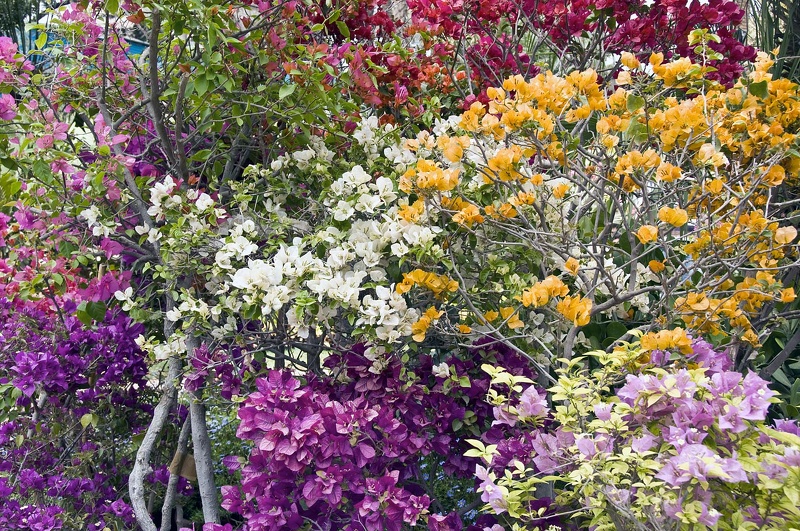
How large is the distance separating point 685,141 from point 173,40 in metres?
1.64

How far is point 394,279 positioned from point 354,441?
0.58 meters

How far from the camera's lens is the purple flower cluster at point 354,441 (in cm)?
187

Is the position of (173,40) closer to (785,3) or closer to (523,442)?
(523,442)

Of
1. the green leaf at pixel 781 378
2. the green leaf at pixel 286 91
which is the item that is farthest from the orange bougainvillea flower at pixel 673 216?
the green leaf at pixel 781 378

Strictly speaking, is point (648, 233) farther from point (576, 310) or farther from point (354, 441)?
point (354, 441)

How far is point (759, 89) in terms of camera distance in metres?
1.85

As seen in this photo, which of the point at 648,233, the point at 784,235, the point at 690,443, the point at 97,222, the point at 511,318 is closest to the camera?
the point at 690,443

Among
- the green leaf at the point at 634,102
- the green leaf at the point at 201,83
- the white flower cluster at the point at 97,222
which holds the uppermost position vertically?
the green leaf at the point at 201,83

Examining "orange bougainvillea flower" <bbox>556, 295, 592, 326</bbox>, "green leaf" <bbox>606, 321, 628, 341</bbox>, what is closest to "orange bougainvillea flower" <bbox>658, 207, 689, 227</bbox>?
"orange bougainvillea flower" <bbox>556, 295, 592, 326</bbox>

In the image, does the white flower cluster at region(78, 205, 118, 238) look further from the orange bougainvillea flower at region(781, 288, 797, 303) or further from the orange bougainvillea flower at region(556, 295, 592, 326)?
the orange bougainvillea flower at region(781, 288, 797, 303)

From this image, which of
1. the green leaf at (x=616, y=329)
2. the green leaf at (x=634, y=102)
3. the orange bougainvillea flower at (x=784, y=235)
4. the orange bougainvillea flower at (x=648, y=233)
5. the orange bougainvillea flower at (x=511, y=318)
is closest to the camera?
the orange bougainvillea flower at (x=648, y=233)

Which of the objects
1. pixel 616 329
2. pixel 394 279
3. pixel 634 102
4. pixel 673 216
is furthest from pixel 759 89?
pixel 394 279

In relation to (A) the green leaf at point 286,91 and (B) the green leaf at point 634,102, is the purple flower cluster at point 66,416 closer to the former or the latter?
(A) the green leaf at point 286,91

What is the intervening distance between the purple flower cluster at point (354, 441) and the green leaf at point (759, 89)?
3.34 feet
